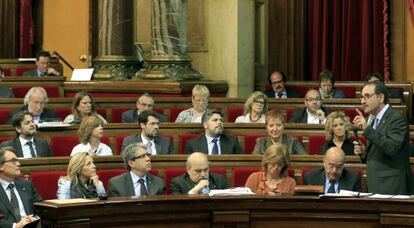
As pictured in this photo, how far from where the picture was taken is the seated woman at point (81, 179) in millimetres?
6812

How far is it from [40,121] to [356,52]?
16.7 feet

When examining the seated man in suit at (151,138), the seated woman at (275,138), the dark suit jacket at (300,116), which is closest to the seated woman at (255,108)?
the dark suit jacket at (300,116)

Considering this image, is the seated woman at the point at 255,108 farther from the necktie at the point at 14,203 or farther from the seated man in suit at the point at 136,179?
the necktie at the point at 14,203

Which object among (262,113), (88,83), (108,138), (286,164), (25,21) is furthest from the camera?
(25,21)

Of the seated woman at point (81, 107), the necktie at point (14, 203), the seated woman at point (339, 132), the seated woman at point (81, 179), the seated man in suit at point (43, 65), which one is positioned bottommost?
the necktie at point (14, 203)

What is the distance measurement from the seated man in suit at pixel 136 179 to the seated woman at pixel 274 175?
0.64 m

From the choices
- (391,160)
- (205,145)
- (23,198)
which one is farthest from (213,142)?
(23,198)

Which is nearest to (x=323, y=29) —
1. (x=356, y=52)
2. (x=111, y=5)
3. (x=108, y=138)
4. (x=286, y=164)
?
(x=356, y=52)

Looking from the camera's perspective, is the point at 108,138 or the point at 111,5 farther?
the point at 111,5

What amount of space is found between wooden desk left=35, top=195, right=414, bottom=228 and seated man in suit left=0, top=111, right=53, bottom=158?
94.4 inches

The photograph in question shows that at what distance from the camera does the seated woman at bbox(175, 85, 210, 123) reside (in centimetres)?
992

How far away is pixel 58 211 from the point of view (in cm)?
566

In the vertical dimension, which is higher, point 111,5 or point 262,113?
point 111,5

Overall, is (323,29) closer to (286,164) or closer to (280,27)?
(280,27)
